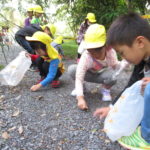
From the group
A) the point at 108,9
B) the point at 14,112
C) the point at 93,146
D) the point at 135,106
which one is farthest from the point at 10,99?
the point at 108,9

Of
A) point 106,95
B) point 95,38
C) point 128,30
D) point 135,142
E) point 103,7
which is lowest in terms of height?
point 106,95

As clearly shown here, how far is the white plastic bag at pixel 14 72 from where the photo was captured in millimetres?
2512

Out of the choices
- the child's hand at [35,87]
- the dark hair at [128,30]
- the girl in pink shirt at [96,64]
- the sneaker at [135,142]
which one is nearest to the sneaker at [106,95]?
the girl in pink shirt at [96,64]

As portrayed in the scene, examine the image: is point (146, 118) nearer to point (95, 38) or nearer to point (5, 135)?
point (95, 38)

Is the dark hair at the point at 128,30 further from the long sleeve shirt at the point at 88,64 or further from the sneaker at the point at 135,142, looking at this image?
the long sleeve shirt at the point at 88,64

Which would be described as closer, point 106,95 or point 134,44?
point 134,44

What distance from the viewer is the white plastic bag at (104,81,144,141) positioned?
1244 mm

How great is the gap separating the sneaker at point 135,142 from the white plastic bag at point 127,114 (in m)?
0.03

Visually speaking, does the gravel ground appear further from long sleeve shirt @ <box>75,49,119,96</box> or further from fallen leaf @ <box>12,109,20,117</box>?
long sleeve shirt @ <box>75,49,119,96</box>

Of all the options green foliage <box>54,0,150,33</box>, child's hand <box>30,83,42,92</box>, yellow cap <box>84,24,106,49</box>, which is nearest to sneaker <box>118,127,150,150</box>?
yellow cap <box>84,24,106,49</box>

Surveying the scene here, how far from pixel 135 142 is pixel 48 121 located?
2.58ft

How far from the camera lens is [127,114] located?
126cm

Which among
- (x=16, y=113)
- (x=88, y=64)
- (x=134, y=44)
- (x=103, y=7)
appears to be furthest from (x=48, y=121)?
(x=103, y=7)

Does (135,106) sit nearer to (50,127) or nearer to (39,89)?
(50,127)
